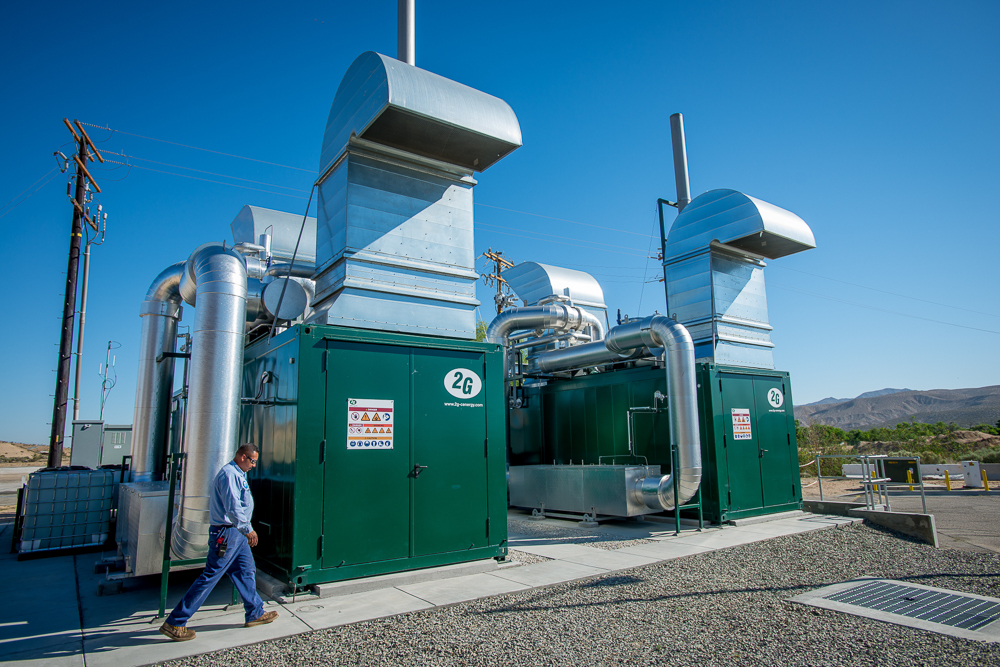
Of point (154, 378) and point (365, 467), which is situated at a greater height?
point (154, 378)

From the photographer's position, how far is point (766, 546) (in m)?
8.74

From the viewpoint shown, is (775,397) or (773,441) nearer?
(773,441)

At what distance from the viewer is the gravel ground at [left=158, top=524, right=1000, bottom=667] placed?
433 centimetres

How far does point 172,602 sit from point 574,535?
623 cm

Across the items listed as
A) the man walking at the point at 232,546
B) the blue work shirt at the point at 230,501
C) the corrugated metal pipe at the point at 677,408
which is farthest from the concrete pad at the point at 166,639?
the corrugated metal pipe at the point at 677,408

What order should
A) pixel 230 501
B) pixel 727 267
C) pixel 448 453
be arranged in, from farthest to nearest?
pixel 727 267
pixel 448 453
pixel 230 501

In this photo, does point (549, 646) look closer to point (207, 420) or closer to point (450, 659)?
point (450, 659)

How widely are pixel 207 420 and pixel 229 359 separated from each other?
66 cm

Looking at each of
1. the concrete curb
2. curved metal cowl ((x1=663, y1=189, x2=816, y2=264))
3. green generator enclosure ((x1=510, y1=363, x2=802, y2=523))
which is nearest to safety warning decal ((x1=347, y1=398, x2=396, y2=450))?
green generator enclosure ((x1=510, y1=363, x2=802, y2=523))

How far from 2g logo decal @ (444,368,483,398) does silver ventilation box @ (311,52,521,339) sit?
584 mm

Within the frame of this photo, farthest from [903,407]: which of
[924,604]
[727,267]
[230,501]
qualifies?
[230,501]

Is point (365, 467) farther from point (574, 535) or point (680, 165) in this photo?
point (680, 165)

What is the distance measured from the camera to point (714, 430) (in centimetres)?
1109

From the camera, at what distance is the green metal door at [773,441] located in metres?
11.9
